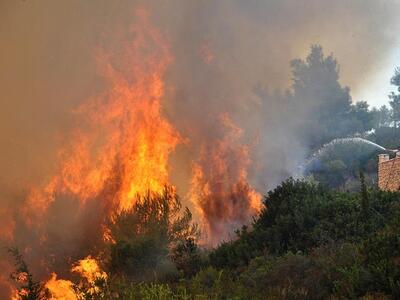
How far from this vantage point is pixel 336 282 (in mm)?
9289

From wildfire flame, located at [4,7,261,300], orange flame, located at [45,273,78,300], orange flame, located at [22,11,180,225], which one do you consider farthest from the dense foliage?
wildfire flame, located at [4,7,261,300]

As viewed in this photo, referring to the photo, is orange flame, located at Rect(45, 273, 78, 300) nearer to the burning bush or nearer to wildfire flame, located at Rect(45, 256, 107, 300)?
wildfire flame, located at Rect(45, 256, 107, 300)

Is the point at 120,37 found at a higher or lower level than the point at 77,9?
lower

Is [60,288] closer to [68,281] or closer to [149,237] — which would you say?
[68,281]

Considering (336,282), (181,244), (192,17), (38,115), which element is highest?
(192,17)

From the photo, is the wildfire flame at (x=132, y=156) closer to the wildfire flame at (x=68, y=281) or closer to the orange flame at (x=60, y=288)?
the wildfire flame at (x=68, y=281)

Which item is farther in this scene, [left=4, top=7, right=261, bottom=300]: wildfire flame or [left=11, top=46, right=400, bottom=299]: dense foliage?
[left=4, top=7, right=261, bottom=300]: wildfire flame

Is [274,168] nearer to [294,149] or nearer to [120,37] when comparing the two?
[294,149]

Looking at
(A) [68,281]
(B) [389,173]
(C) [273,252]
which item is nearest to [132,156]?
(A) [68,281]

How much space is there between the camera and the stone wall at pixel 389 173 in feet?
85.2

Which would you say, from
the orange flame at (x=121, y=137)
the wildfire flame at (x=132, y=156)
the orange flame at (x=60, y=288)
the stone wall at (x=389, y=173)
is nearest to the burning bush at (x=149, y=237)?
the orange flame at (x=121, y=137)

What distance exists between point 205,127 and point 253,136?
313 cm

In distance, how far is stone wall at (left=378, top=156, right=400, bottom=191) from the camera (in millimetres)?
25973

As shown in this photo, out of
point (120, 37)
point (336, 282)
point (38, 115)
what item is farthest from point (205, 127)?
point (336, 282)
